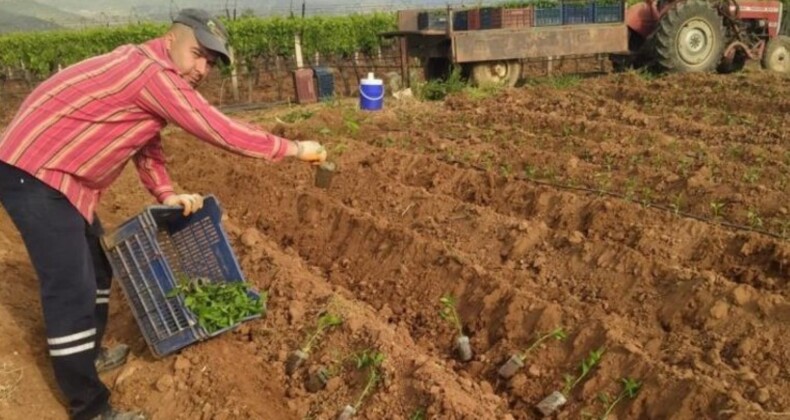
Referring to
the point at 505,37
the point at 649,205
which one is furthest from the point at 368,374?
the point at 505,37

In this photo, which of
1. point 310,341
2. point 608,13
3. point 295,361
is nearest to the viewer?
point 295,361

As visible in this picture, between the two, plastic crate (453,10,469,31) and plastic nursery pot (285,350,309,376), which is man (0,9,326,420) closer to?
plastic nursery pot (285,350,309,376)

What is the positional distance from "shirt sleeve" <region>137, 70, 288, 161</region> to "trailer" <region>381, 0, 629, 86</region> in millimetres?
8860

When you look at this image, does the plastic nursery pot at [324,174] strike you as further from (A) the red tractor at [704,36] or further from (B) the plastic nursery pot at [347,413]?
(A) the red tractor at [704,36]

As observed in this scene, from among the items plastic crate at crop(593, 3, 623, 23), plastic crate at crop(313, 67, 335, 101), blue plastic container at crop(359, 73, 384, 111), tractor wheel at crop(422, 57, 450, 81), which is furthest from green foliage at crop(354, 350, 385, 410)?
plastic crate at crop(593, 3, 623, 23)

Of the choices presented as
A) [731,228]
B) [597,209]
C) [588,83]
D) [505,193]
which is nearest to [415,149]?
[505,193]

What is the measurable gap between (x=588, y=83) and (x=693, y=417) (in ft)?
31.2

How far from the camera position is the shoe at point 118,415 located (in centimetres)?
333

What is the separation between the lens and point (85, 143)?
117 inches

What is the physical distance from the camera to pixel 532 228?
16.2 feet

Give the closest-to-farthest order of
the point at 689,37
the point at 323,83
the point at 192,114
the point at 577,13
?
the point at 192,114 → the point at 689,37 → the point at 577,13 → the point at 323,83

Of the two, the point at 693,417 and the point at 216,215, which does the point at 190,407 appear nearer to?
the point at 216,215

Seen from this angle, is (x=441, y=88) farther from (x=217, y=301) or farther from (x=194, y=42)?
(x=194, y=42)

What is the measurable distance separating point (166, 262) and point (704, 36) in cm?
1187
